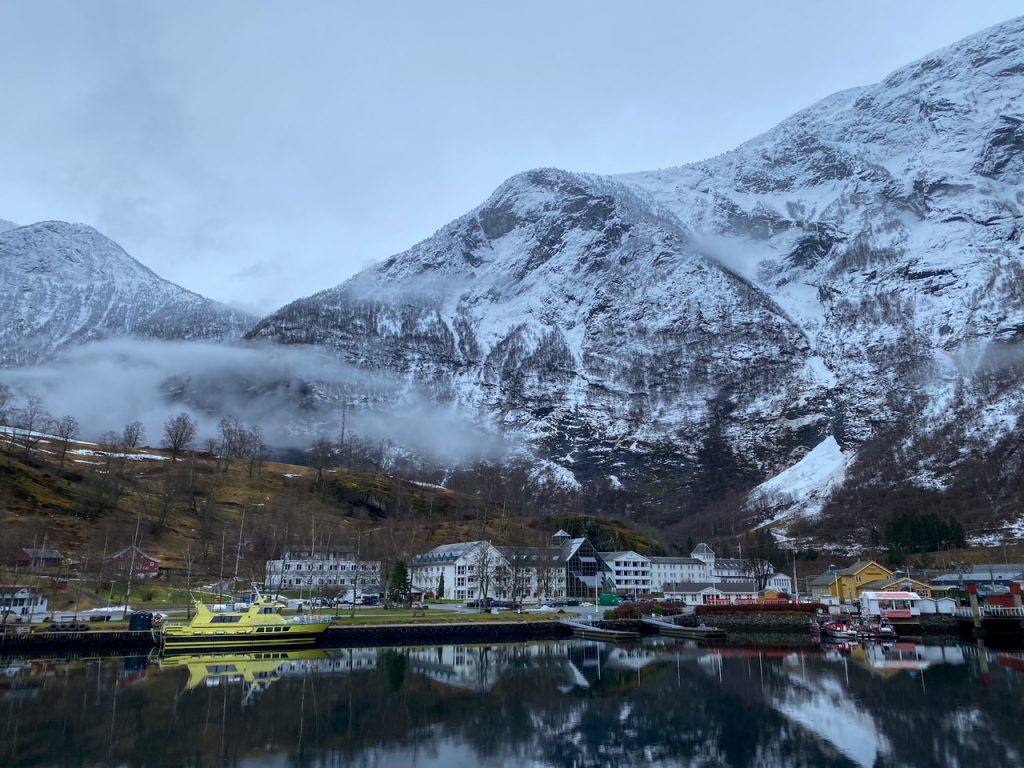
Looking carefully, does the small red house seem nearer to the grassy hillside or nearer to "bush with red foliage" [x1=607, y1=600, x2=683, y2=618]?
the grassy hillside

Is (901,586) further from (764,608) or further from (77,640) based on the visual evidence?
(77,640)

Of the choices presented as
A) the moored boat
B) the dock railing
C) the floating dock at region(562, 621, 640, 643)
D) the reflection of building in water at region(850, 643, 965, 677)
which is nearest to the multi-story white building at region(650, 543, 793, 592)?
the dock railing

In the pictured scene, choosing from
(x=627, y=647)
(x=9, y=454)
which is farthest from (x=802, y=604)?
(x=9, y=454)

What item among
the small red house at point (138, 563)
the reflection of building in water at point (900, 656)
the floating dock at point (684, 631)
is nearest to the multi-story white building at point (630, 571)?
the floating dock at point (684, 631)

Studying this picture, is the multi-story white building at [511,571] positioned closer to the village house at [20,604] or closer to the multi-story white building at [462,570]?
the multi-story white building at [462,570]

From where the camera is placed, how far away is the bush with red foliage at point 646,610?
273 ft

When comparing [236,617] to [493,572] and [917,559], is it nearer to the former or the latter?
[493,572]

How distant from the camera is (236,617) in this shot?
6319 centimetres

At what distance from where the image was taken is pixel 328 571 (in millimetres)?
101812

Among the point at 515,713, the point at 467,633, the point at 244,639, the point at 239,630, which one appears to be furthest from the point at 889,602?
the point at 239,630

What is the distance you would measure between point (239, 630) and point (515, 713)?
36411mm

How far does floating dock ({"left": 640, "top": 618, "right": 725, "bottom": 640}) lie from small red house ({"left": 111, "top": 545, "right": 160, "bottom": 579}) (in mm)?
57631

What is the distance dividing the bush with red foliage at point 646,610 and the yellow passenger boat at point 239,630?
Answer: 3437cm

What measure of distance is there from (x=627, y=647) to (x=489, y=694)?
96.1 feet
